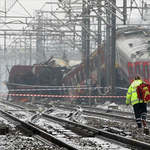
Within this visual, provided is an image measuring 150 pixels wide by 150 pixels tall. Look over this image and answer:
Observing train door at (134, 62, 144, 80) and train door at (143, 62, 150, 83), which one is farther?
train door at (134, 62, 144, 80)

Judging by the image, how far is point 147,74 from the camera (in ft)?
84.5

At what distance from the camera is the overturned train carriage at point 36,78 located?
37906 millimetres

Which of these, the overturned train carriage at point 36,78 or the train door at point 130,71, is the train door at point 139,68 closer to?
the train door at point 130,71

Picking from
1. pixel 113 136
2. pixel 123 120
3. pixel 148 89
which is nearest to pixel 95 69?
pixel 123 120

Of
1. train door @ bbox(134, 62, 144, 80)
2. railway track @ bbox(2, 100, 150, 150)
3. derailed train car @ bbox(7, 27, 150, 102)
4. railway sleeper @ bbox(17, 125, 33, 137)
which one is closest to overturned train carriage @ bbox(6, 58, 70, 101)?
derailed train car @ bbox(7, 27, 150, 102)

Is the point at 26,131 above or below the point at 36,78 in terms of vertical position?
below

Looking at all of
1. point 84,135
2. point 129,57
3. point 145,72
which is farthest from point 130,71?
point 84,135

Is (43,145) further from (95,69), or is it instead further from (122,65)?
(95,69)

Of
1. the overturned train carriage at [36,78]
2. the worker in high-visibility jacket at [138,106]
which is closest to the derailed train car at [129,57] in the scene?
the overturned train carriage at [36,78]

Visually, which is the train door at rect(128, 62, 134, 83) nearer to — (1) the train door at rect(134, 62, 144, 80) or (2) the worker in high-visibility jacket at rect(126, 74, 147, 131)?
(1) the train door at rect(134, 62, 144, 80)

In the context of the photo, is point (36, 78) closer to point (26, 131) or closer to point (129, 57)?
point (129, 57)

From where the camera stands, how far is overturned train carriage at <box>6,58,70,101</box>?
124ft

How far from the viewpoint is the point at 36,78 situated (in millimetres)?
38500

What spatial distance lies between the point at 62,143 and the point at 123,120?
7.48 m
